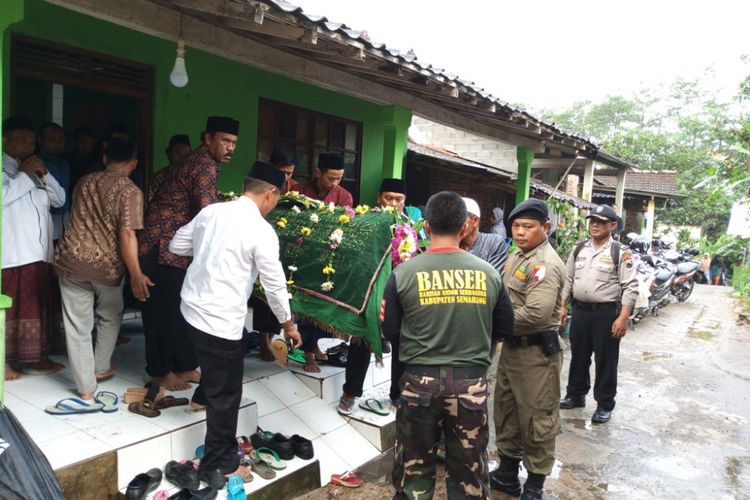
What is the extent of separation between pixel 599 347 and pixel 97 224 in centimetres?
439

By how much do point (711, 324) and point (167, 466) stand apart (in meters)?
11.4

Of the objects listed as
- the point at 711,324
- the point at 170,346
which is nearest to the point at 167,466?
the point at 170,346

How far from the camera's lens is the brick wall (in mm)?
15125

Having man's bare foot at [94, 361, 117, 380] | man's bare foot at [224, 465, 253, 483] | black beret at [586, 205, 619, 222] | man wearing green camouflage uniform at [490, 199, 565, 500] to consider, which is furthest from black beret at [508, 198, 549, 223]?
man's bare foot at [94, 361, 117, 380]

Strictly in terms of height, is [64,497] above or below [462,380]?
below

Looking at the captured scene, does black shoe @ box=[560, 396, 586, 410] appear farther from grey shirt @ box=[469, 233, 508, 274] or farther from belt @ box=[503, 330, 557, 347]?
belt @ box=[503, 330, 557, 347]

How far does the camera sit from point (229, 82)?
6070mm

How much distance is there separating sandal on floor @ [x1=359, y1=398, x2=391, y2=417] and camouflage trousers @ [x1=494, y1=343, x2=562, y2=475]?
1.09 m

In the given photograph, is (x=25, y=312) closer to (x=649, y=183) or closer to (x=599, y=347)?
(x=599, y=347)

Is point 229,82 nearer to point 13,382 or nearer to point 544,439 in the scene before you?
point 13,382

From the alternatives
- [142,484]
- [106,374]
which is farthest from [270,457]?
[106,374]

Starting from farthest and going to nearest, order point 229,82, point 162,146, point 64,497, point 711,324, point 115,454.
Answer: point 711,324, point 229,82, point 162,146, point 115,454, point 64,497

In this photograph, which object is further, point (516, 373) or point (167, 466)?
point (516, 373)

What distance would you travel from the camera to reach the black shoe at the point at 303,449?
3.76 meters
